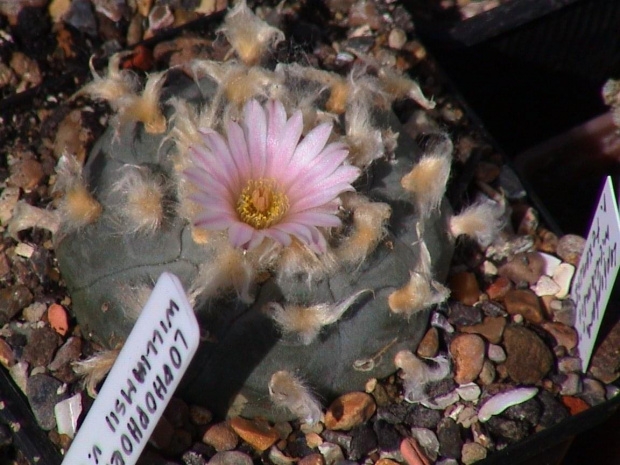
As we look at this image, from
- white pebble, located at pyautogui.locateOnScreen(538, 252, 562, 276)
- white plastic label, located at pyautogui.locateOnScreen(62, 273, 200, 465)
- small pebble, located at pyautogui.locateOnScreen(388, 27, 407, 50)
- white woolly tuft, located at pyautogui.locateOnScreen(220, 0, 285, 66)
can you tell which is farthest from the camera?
small pebble, located at pyautogui.locateOnScreen(388, 27, 407, 50)

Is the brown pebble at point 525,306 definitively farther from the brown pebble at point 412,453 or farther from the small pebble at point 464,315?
the brown pebble at point 412,453

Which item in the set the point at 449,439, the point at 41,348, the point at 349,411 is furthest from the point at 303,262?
the point at 41,348

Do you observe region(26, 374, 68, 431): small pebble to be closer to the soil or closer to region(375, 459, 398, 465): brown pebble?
the soil

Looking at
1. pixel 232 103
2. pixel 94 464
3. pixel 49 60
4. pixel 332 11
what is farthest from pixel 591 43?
pixel 94 464

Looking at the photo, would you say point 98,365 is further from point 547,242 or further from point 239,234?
point 547,242

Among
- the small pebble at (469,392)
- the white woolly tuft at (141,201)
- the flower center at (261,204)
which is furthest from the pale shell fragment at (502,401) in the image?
the white woolly tuft at (141,201)

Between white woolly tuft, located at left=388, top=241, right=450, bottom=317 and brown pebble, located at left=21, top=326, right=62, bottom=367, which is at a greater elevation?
white woolly tuft, located at left=388, top=241, right=450, bottom=317

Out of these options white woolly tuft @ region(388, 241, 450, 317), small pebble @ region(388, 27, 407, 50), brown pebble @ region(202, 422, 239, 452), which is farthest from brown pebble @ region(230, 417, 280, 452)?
small pebble @ region(388, 27, 407, 50)
